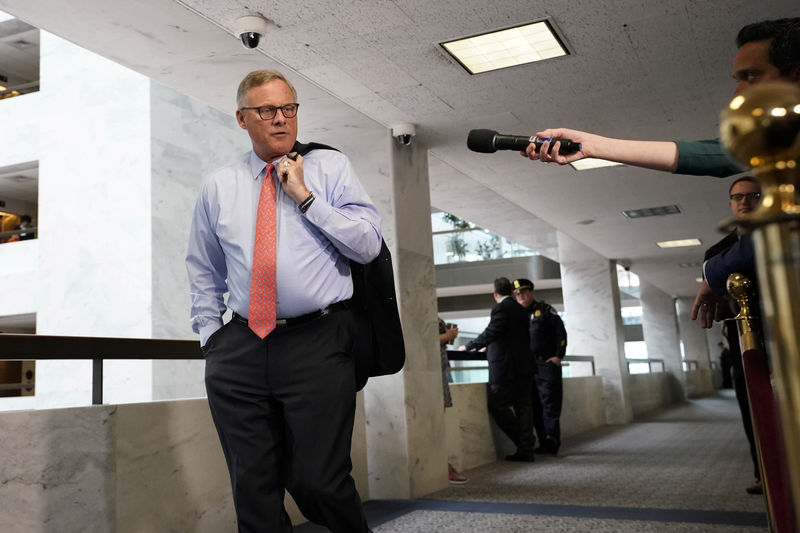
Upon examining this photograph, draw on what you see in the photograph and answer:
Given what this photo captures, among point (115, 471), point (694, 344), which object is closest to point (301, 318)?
point (115, 471)

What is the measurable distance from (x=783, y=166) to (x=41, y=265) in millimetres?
12628

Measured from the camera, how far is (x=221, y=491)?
11.0ft

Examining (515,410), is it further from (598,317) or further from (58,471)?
(598,317)


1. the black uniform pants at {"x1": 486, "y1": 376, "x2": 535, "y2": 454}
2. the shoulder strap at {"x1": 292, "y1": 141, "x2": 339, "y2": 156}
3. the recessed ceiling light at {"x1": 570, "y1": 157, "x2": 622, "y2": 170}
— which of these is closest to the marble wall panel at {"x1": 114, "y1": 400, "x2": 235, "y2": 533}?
the shoulder strap at {"x1": 292, "y1": 141, "x2": 339, "y2": 156}

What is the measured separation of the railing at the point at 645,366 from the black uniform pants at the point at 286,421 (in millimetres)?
12125

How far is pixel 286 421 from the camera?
1895 millimetres

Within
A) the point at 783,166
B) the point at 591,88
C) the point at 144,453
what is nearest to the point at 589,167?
the point at 591,88

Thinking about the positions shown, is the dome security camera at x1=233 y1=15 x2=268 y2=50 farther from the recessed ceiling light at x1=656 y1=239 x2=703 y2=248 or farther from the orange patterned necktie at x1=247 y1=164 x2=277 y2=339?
the recessed ceiling light at x1=656 y1=239 x2=703 y2=248

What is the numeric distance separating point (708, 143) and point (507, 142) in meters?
0.38

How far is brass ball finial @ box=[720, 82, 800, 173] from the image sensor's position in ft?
1.71

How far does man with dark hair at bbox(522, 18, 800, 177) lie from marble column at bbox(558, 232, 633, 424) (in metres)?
10.3

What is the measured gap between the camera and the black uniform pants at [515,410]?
639cm

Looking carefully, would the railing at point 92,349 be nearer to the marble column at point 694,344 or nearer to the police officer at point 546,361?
the police officer at point 546,361

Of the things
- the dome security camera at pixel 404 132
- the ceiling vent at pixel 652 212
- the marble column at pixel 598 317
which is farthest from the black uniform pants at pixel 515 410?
the marble column at pixel 598 317
